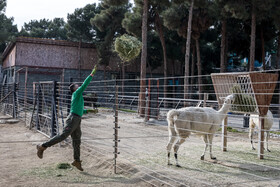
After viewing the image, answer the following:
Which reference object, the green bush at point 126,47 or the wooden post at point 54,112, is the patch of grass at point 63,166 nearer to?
the wooden post at point 54,112

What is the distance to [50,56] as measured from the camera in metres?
30.3

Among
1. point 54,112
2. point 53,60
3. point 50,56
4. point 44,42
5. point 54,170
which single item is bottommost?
point 54,170

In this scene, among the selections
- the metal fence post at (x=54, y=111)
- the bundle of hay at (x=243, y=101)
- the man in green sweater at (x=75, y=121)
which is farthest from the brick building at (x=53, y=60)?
the man in green sweater at (x=75, y=121)

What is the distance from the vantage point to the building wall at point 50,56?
2938 centimetres

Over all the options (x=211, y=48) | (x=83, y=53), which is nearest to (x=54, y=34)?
(x=83, y=53)

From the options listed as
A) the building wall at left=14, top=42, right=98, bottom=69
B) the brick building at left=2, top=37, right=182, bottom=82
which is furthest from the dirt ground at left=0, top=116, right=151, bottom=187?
the building wall at left=14, top=42, right=98, bottom=69

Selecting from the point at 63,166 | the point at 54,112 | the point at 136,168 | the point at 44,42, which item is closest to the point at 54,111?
the point at 54,112

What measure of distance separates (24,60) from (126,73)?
1047 cm

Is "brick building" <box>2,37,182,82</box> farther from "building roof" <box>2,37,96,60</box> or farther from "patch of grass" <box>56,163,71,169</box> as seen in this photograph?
"patch of grass" <box>56,163,71,169</box>

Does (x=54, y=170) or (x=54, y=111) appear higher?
(x=54, y=111)

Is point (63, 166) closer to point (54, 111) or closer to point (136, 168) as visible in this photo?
point (136, 168)

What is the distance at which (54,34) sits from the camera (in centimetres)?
5734

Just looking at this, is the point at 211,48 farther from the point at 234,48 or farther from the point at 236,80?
the point at 236,80

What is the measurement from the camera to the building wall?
2938 cm
